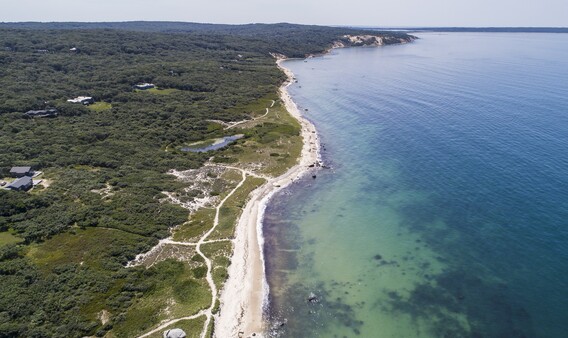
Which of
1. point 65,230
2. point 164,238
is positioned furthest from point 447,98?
point 65,230

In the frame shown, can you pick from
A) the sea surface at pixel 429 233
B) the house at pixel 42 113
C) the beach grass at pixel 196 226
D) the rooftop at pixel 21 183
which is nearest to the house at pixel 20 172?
the rooftop at pixel 21 183

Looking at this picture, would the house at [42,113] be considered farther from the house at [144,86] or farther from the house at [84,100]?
the house at [144,86]

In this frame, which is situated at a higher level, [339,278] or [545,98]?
[545,98]

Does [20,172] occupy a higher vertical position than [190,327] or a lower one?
higher

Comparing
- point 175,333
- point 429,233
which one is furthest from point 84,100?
point 429,233

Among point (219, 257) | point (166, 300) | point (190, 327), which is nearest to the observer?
point (190, 327)

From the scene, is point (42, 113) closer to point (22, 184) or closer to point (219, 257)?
point (22, 184)

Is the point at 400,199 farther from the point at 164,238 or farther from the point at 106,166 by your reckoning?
the point at 106,166

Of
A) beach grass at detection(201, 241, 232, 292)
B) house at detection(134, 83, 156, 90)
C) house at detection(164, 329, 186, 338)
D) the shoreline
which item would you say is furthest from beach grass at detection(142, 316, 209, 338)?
house at detection(134, 83, 156, 90)
